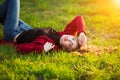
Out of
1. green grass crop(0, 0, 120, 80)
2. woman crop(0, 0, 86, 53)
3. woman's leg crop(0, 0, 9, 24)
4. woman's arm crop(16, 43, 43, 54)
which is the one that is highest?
woman's leg crop(0, 0, 9, 24)

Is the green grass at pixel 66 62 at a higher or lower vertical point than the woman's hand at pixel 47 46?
lower

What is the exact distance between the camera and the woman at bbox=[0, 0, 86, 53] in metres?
6.39

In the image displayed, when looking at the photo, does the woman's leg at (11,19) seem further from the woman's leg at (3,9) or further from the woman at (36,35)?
the woman's leg at (3,9)

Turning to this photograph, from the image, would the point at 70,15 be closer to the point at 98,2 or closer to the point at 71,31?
the point at 98,2

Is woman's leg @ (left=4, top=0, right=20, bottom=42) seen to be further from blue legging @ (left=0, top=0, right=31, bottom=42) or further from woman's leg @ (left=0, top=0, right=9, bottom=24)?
woman's leg @ (left=0, top=0, right=9, bottom=24)

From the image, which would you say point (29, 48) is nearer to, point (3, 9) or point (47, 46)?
point (47, 46)

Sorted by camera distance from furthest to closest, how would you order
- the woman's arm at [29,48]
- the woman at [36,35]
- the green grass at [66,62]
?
the woman at [36,35] → the woman's arm at [29,48] → the green grass at [66,62]

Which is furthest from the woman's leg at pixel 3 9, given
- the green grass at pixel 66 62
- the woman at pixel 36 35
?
the green grass at pixel 66 62

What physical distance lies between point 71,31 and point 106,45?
2.93 ft

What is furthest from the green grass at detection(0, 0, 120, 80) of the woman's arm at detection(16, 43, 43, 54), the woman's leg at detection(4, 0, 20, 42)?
the woman's leg at detection(4, 0, 20, 42)

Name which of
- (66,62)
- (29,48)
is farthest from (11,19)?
(66,62)

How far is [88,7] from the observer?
11156mm

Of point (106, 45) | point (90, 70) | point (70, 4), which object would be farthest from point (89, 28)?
point (90, 70)

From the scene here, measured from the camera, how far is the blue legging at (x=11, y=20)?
282 inches
